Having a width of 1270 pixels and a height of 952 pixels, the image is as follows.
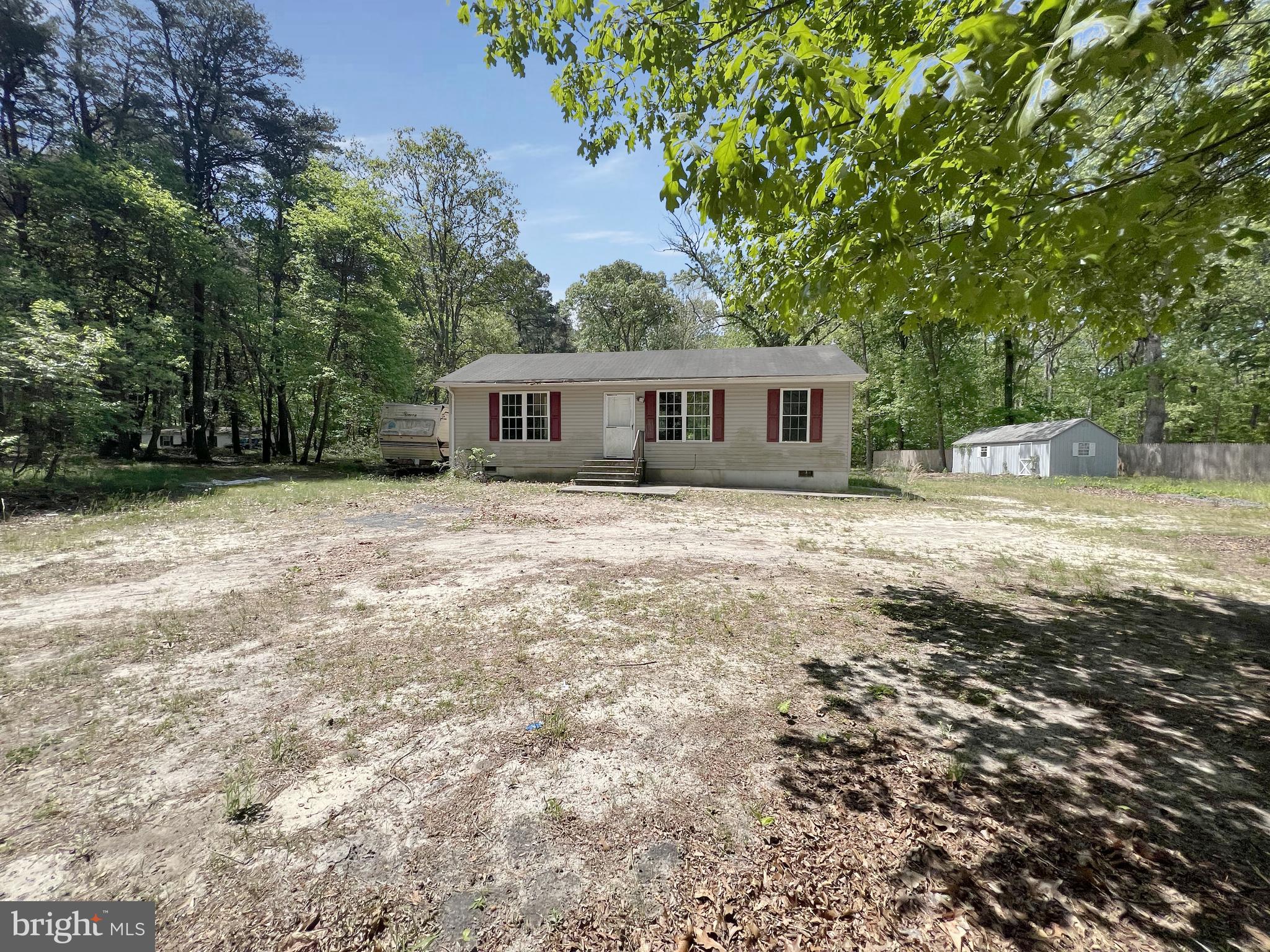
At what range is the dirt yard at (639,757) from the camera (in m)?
1.69

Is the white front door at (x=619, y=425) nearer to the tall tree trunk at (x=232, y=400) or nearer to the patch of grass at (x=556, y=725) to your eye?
the patch of grass at (x=556, y=725)

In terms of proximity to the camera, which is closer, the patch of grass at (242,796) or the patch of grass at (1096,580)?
the patch of grass at (242,796)

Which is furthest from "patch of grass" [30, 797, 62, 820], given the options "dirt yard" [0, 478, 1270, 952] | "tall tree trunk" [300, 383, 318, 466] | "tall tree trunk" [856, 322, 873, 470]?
"tall tree trunk" [856, 322, 873, 470]

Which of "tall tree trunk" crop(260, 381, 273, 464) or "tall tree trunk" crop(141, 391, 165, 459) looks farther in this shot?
"tall tree trunk" crop(260, 381, 273, 464)

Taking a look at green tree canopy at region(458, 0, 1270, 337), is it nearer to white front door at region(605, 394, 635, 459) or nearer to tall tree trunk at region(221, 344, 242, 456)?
white front door at region(605, 394, 635, 459)

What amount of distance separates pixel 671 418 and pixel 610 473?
254 centimetres

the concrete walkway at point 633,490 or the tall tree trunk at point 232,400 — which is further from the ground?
the tall tree trunk at point 232,400

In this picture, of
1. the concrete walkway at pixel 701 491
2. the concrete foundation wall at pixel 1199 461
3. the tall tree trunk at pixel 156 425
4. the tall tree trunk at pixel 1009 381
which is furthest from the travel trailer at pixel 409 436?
the tall tree trunk at pixel 1009 381

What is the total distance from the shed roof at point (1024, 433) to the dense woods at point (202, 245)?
25.5 m

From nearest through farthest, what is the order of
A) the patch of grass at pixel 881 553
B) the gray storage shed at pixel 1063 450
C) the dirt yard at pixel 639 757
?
1. the dirt yard at pixel 639 757
2. the patch of grass at pixel 881 553
3. the gray storage shed at pixel 1063 450

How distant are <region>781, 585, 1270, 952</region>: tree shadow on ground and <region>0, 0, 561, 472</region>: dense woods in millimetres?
14177

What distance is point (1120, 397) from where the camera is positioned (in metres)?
25.1

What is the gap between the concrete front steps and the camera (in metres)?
13.7

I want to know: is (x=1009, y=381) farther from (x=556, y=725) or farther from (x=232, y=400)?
(x=232, y=400)
